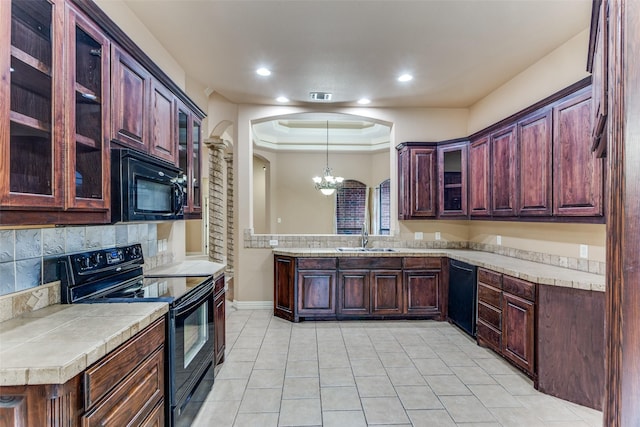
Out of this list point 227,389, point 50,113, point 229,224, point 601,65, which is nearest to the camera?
point 601,65

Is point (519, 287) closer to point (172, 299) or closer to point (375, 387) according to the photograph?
point (375, 387)

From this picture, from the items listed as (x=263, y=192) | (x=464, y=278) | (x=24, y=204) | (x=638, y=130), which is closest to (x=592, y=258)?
(x=464, y=278)

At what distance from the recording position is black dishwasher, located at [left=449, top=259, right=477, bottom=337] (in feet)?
11.4

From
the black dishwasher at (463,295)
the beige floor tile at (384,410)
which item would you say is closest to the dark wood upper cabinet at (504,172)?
the black dishwasher at (463,295)

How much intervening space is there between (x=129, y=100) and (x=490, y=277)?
11.3 feet

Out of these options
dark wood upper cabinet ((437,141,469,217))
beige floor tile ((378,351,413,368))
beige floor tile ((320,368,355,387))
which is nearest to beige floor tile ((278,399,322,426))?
beige floor tile ((320,368,355,387))

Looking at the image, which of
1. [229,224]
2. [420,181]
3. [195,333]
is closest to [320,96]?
[420,181]

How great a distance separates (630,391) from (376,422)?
1855 millimetres

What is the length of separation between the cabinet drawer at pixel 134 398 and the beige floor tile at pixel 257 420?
27.6 inches

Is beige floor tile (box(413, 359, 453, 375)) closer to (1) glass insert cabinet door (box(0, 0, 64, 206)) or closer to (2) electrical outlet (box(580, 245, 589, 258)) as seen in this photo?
(2) electrical outlet (box(580, 245, 589, 258))

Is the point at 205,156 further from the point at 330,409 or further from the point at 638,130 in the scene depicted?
the point at 638,130

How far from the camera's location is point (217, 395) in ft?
8.00

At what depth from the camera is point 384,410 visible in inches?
89.2

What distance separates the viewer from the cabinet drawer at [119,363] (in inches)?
45.0
